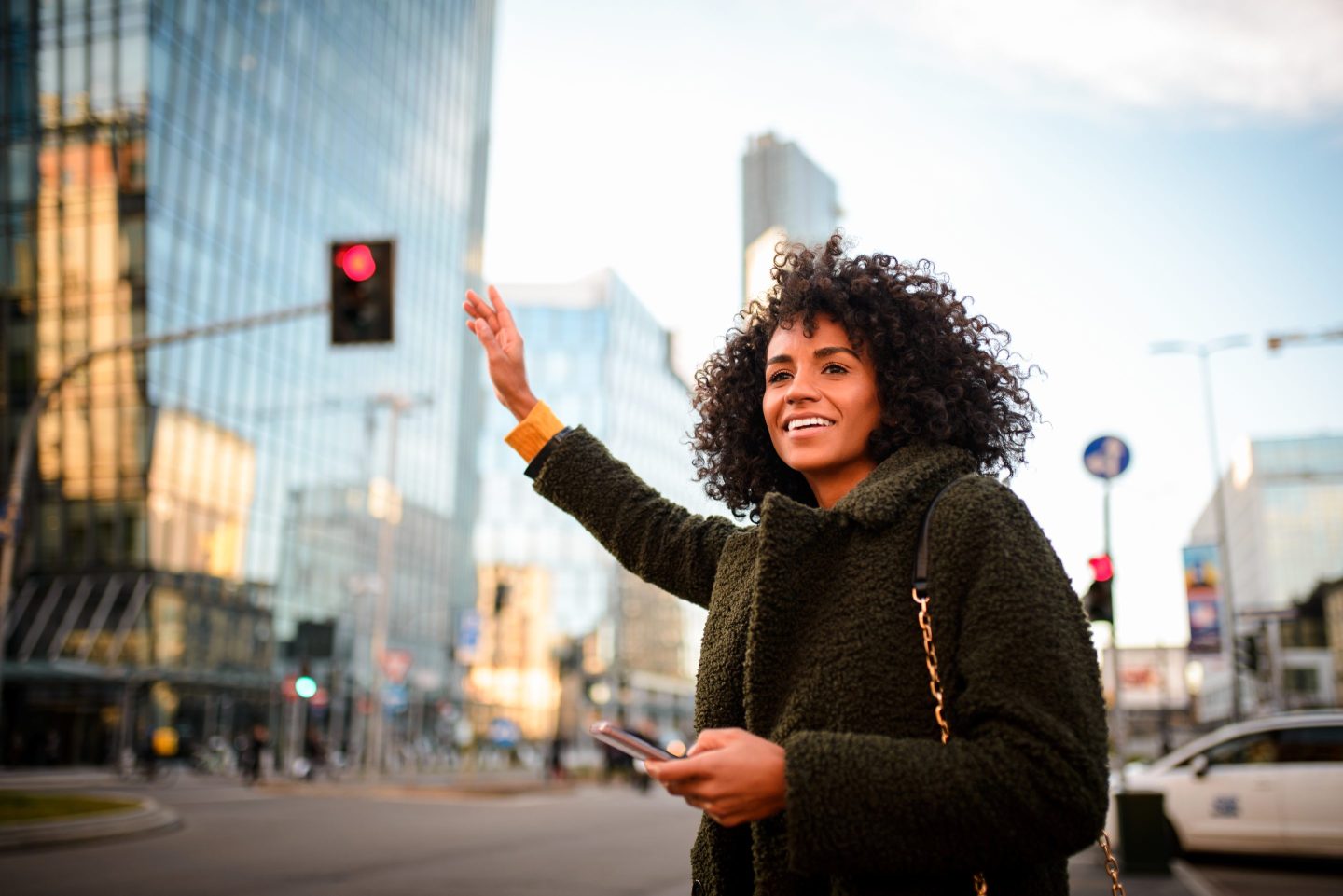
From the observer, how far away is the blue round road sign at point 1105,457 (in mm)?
11148

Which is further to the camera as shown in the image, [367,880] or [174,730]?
[174,730]

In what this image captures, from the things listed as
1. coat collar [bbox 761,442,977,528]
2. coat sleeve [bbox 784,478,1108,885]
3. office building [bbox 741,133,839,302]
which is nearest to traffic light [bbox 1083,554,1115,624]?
office building [bbox 741,133,839,302]

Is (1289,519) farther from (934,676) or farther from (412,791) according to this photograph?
(934,676)

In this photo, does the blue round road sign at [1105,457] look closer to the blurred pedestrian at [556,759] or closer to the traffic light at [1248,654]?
the traffic light at [1248,654]

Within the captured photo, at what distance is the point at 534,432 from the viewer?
271 centimetres

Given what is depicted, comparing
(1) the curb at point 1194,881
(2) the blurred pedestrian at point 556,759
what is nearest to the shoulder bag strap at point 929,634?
(1) the curb at point 1194,881

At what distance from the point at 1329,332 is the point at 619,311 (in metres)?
72.2

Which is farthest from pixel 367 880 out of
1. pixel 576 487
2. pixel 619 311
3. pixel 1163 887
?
pixel 619 311

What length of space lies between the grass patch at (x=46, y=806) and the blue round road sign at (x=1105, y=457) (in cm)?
1237

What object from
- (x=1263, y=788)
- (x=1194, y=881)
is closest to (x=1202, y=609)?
(x=1263, y=788)

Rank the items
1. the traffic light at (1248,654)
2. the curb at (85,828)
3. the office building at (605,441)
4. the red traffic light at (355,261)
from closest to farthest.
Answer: the red traffic light at (355,261)
the curb at (85,828)
the traffic light at (1248,654)
the office building at (605,441)

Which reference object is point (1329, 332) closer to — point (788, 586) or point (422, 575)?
point (788, 586)

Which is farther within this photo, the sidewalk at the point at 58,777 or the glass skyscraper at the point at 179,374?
the glass skyscraper at the point at 179,374

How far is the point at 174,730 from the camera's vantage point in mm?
32812
